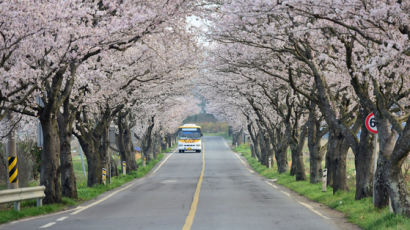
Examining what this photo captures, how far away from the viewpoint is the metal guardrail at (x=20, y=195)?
16438 millimetres

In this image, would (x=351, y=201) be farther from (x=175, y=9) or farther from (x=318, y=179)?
(x=318, y=179)

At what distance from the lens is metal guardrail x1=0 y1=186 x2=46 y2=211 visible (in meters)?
16.4

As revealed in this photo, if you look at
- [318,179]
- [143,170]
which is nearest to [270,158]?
[143,170]

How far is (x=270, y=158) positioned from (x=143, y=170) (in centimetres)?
1006

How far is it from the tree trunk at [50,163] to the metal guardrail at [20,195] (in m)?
0.77

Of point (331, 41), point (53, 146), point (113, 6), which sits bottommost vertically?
point (53, 146)

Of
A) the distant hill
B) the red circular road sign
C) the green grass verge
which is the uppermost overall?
the distant hill

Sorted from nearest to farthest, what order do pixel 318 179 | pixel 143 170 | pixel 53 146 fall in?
pixel 53 146 < pixel 318 179 < pixel 143 170

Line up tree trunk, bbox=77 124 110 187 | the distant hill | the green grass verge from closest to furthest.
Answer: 1. the green grass verge
2. tree trunk, bbox=77 124 110 187
3. the distant hill

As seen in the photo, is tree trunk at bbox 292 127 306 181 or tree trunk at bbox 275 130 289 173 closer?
tree trunk at bbox 292 127 306 181

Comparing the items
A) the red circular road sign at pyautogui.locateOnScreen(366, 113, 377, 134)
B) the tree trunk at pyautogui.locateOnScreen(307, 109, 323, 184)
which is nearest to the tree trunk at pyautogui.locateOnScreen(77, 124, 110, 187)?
the tree trunk at pyautogui.locateOnScreen(307, 109, 323, 184)

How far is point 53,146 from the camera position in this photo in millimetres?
19781

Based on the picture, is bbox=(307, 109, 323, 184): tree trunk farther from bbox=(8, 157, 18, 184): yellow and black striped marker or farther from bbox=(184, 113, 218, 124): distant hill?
bbox=(184, 113, 218, 124): distant hill

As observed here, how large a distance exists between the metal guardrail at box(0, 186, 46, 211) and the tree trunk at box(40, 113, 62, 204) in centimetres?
77
